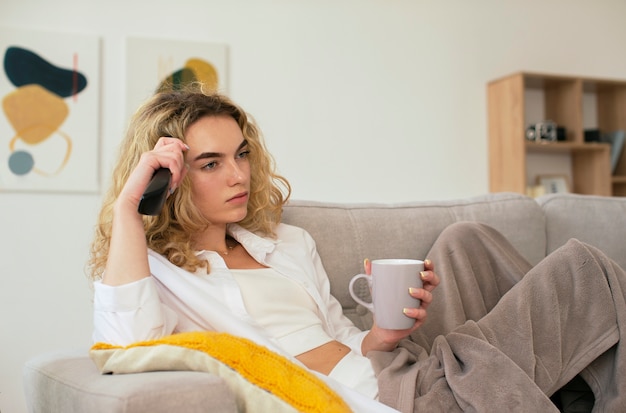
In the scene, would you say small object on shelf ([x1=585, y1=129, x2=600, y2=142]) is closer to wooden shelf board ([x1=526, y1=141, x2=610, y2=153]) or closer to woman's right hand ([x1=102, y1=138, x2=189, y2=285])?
wooden shelf board ([x1=526, y1=141, x2=610, y2=153])

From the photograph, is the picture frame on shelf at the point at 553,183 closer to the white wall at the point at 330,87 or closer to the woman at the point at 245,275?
the white wall at the point at 330,87

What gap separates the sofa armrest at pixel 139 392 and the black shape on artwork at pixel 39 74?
2126 mm

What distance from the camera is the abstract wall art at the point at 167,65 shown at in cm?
304

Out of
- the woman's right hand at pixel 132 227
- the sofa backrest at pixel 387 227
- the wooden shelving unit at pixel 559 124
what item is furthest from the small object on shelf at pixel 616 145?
the woman's right hand at pixel 132 227

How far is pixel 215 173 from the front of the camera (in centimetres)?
144

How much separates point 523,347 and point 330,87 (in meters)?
2.33

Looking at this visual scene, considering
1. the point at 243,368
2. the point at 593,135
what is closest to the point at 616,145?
the point at 593,135

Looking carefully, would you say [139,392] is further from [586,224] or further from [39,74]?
[39,74]

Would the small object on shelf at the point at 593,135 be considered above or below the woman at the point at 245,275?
above

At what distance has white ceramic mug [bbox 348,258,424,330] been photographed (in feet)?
3.69

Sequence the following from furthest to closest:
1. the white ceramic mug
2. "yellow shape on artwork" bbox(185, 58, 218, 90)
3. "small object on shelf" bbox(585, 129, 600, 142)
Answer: "small object on shelf" bbox(585, 129, 600, 142) < "yellow shape on artwork" bbox(185, 58, 218, 90) < the white ceramic mug

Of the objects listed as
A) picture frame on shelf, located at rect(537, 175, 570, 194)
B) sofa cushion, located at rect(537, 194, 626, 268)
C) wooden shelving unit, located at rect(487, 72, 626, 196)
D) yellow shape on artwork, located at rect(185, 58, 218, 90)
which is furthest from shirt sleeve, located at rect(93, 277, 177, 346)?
picture frame on shelf, located at rect(537, 175, 570, 194)

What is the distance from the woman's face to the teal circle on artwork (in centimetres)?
172

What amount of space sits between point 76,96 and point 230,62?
757 millimetres
